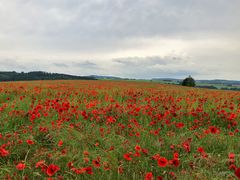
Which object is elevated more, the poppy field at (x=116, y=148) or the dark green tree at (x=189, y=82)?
the dark green tree at (x=189, y=82)

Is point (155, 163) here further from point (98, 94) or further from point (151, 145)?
point (98, 94)

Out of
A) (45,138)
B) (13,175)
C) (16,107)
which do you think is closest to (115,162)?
(13,175)

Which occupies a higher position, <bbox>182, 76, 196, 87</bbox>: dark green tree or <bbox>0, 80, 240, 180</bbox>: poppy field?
<bbox>182, 76, 196, 87</bbox>: dark green tree

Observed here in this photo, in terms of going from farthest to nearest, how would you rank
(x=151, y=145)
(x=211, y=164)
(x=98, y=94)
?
(x=98, y=94), (x=151, y=145), (x=211, y=164)

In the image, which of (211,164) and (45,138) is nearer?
(211,164)

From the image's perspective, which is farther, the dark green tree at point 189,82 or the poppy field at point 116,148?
the dark green tree at point 189,82

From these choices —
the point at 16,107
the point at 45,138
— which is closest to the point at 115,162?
the point at 45,138

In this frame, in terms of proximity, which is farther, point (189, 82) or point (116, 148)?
point (189, 82)

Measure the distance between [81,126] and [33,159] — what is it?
5.50ft

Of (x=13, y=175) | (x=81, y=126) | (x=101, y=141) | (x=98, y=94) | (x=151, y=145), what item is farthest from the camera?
(x=98, y=94)

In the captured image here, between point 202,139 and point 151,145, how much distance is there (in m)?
1.00

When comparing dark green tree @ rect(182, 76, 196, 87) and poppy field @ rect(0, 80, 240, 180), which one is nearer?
poppy field @ rect(0, 80, 240, 180)

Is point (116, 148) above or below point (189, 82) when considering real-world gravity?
below

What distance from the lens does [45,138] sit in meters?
3.56
